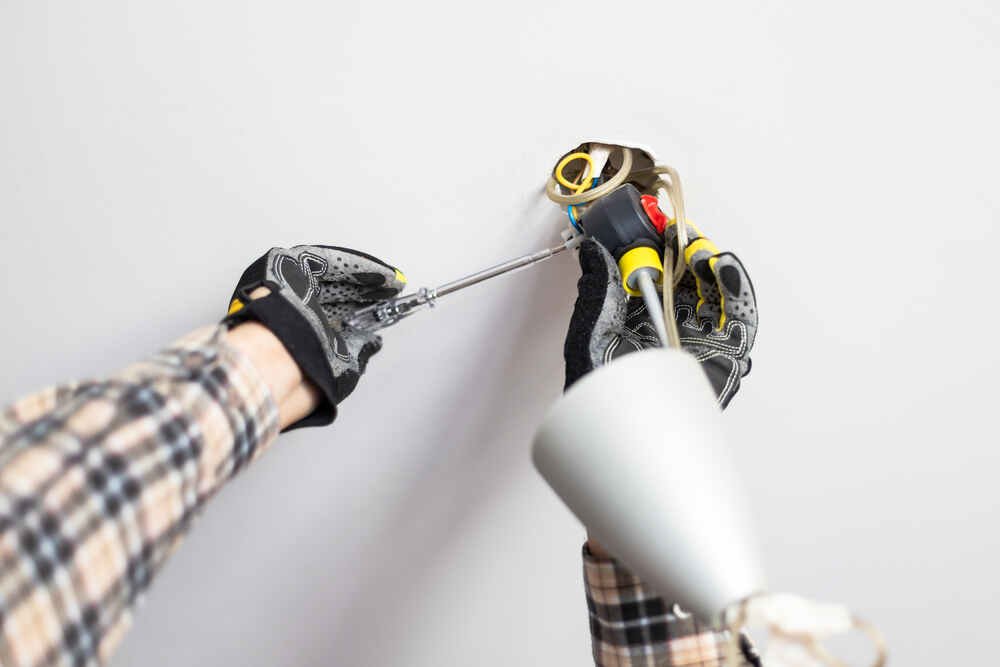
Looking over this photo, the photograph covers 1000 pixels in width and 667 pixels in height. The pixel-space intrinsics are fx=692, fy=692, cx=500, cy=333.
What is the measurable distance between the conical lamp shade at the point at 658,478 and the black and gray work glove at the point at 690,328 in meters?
0.24

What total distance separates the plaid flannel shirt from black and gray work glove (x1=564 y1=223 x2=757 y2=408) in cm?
33

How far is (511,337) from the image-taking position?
95cm

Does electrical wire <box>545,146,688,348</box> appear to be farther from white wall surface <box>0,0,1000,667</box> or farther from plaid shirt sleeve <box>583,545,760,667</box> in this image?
plaid shirt sleeve <box>583,545,760,667</box>

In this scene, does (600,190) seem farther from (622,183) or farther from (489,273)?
(489,273)

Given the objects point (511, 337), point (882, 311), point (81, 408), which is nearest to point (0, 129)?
point (81, 408)

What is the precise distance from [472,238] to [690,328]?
0.97 feet

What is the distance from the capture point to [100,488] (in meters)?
0.45

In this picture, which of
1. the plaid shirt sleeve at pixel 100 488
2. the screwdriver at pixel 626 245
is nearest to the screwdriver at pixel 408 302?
the screwdriver at pixel 626 245

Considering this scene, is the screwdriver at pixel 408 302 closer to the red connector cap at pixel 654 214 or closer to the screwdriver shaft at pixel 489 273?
the screwdriver shaft at pixel 489 273

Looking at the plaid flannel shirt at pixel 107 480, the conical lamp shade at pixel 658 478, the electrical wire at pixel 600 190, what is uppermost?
the electrical wire at pixel 600 190

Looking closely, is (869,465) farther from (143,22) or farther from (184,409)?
(143,22)

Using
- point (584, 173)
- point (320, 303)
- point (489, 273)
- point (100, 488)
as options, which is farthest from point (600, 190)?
point (100, 488)

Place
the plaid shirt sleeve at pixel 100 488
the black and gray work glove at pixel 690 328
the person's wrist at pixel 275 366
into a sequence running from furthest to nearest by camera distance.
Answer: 1. the black and gray work glove at pixel 690 328
2. the person's wrist at pixel 275 366
3. the plaid shirt sleeve at pixel 100 488

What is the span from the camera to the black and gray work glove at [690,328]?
75 centimetres
